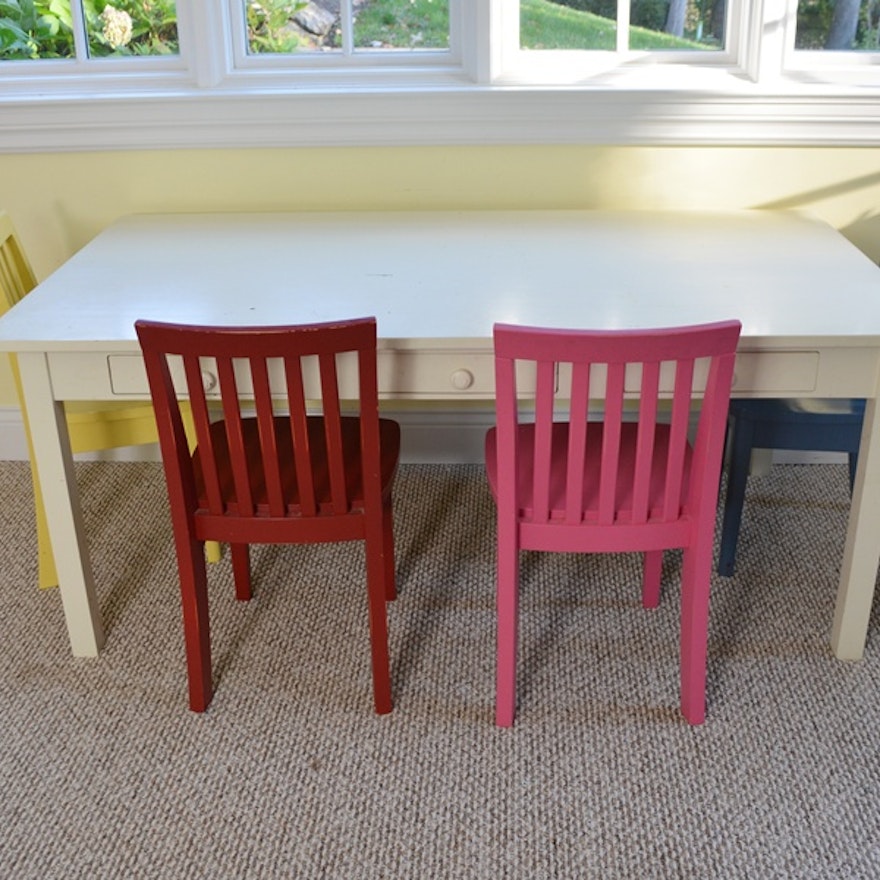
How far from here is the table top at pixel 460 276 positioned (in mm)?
2070

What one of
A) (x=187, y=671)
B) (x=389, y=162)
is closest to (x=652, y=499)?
(x=187, y=671)

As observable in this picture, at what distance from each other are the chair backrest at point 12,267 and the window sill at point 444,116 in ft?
1.31

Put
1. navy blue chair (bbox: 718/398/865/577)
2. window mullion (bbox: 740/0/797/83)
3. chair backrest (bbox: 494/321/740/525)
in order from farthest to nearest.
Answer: window mullion (bbox: 740/0/797/83) → navy blue chair (bbox: 718/398/865/577) → chair backrest (bbox: 494/321/740/525)

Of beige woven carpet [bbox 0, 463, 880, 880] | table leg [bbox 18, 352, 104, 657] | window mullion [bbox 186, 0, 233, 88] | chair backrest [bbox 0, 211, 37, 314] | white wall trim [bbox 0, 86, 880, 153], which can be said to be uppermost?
window mullion [bbox 186, 0, 233, 88]

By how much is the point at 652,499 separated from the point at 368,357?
57 centimetres

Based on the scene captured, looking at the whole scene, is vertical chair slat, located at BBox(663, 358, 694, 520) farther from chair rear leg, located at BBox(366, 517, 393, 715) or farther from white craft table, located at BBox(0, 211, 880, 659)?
chair rear leg, located at BBox(366, 517, 393, 715)

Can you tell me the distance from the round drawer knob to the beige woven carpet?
0.60 m

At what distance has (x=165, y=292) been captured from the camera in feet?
7.40

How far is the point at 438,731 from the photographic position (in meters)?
2.13

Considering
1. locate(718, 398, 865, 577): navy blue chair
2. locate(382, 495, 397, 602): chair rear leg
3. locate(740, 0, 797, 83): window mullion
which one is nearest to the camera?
locate(718, 398, 865, 577): navy blue chair

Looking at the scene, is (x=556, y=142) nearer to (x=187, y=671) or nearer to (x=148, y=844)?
(x=187, y=671)

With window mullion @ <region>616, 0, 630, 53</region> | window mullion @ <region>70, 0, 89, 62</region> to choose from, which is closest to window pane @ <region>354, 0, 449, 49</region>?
window mullion @ <region>616, 0, 630, 53</region>

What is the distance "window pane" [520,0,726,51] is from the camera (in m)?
2.72

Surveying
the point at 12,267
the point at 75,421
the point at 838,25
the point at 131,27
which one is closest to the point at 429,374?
the point at 75,421
